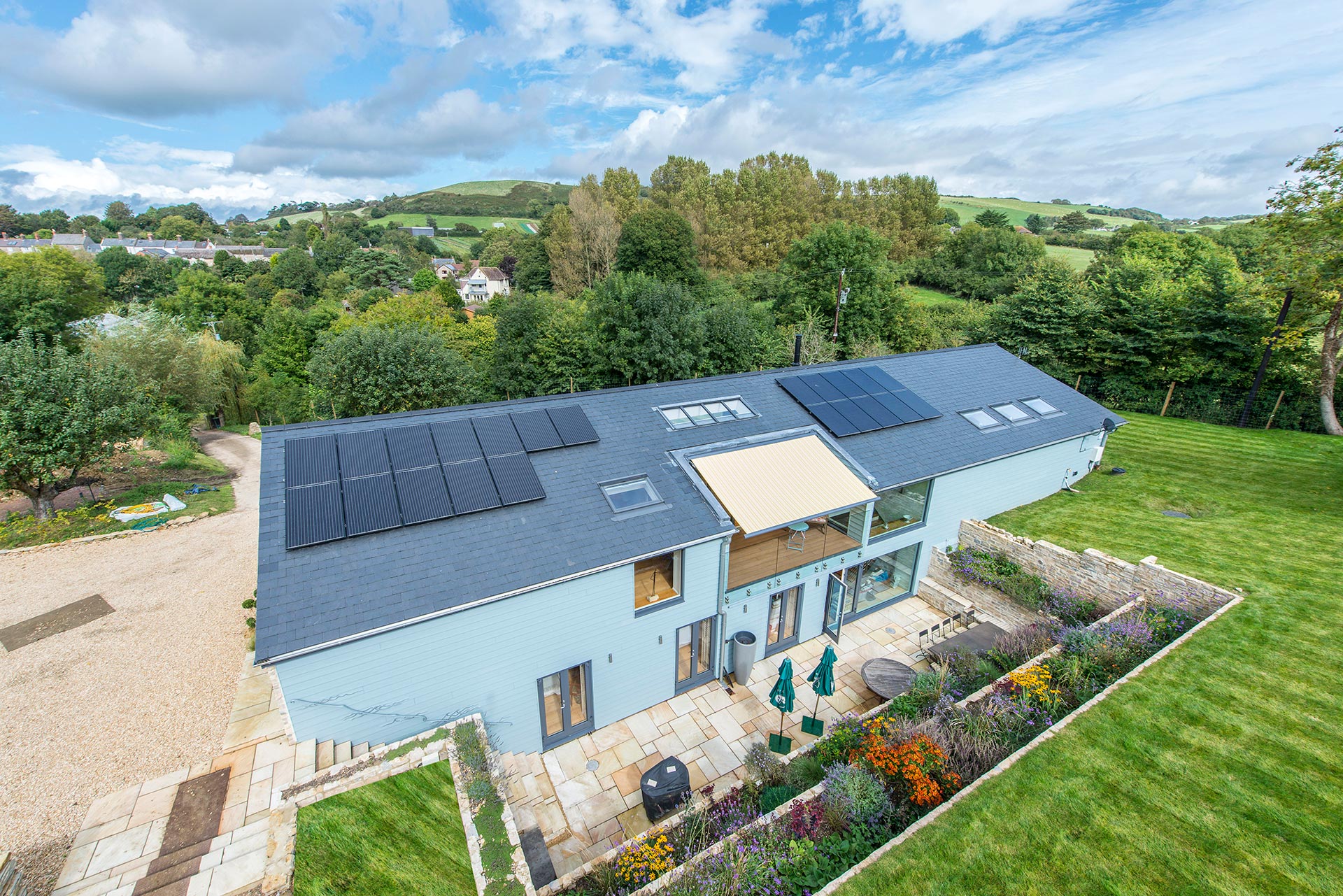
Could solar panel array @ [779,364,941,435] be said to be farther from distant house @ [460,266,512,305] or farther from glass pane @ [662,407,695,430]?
distant house @ [460,266,512,305]

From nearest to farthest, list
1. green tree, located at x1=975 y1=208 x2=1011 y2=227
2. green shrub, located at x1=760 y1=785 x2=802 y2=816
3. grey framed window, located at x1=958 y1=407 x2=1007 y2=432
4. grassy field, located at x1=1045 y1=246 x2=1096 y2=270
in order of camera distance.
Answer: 1. green shrub, located at x1=760 y1=785 x2=802 y2=816
2. grey framed window, located at x1=958 y1=407 x2=1007 y2=432
3. grassy field, located at x1=1045 y1=246 x2=1096 y2=270
4. green tree, located at x1=975 y1=208 x2=1011 y2=227

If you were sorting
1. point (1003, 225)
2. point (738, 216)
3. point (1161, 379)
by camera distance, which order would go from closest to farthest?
point (1161, 379) → point (738, 216) → point (1003, 225)

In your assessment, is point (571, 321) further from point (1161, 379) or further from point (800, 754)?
point (1161, 379)

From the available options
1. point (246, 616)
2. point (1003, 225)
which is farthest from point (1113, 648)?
point (1003, 225)

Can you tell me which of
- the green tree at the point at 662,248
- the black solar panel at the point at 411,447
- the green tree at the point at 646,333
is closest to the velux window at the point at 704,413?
the black solar panel at the point at 411,447

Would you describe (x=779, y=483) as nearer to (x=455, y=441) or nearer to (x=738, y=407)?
(x=738, y=407)

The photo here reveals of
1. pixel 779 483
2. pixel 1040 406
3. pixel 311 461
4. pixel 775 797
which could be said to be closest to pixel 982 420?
pixel 1040 406

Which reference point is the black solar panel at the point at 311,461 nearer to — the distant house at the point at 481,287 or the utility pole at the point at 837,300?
the utility pole at the point at 837,300

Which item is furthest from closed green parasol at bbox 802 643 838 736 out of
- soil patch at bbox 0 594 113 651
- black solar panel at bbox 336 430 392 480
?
soil patch at bbox 0 594 113 651
